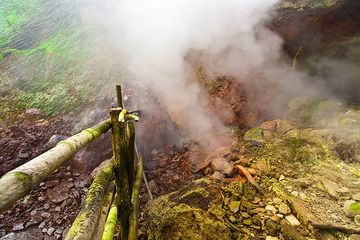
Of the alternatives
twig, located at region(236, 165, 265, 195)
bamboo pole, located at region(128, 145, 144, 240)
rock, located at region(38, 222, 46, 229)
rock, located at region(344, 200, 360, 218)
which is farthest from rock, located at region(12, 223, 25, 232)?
rock, located at region(344, 200, 360, 218)

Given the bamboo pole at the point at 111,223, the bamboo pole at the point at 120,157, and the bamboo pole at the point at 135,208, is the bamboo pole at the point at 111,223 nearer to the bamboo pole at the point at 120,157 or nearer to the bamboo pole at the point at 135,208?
the bamboo pole at the point at 120,157

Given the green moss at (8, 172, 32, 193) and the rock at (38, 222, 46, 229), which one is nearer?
the green moss at (8, 172, 32, 193)

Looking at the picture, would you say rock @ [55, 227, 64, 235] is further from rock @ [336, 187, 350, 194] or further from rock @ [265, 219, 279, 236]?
rock @ [336, 187, 350, 194]

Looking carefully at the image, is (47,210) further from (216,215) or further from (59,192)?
(216,215)

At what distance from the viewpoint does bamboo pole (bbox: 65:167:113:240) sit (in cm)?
134

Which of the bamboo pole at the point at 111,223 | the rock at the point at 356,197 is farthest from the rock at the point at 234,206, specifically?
the bamboo pole at the point at 111,223

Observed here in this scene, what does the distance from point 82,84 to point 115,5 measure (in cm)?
329

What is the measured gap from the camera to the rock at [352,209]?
2.62 m

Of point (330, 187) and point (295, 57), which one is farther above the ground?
point (295, 57)

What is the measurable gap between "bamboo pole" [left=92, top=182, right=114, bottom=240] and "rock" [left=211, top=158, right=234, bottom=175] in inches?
86.9

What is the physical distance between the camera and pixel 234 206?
2.96 m

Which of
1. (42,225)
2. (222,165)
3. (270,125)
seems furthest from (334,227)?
(42,225)

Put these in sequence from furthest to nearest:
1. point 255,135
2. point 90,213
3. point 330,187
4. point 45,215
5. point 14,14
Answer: point 14,14
point 255,135
point 45,215
point 330,187
point 90,213

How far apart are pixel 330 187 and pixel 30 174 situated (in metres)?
3.49
